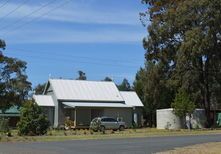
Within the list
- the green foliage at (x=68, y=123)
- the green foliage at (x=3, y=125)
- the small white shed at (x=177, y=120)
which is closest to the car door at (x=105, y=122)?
the green foliage at (x=68, y=123)

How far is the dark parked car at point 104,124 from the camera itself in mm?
52062

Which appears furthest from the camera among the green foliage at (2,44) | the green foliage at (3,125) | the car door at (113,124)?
the green foliage at (2,44)

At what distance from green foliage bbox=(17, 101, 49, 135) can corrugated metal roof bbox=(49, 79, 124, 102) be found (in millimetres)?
20570

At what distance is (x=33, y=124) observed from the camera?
44125 mm

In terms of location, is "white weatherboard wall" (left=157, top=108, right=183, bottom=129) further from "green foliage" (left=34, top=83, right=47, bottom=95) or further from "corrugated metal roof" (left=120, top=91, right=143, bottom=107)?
"green foliage" (left=34, top=83, right=47, bottom=95)

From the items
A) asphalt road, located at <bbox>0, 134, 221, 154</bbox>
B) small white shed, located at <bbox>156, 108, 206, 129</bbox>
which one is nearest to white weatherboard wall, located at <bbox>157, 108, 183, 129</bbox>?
small white shed, located at <bbox>156, 108, 206, 129</bbox>

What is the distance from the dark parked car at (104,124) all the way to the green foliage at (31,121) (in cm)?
873

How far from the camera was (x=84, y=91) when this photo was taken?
6800cm

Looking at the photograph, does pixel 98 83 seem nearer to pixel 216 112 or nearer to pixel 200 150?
pixel 216 112

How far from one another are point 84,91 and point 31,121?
79.8 feet

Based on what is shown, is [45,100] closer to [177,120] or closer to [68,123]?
[68,123]

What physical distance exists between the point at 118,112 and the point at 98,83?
6195 millimetres

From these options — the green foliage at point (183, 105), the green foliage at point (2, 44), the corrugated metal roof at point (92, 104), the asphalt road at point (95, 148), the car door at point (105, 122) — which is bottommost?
the asphalt road at point (95, 148)

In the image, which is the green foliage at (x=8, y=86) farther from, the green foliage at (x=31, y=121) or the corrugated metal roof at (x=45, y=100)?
the green foliage at (x=31, y=121)
